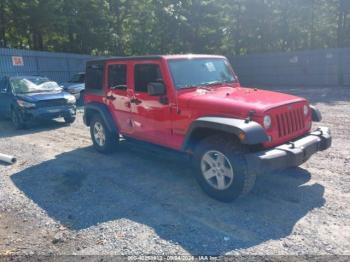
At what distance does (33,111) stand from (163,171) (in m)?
6.32

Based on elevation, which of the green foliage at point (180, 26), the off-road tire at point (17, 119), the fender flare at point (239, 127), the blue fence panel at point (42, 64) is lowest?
the off-road tire at point (17, 119)

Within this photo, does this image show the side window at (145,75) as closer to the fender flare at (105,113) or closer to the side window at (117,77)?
the side window at (117,77)

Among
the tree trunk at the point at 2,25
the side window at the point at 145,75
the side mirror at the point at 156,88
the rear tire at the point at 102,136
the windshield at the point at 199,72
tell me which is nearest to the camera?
the side mirror at the point at 156,88

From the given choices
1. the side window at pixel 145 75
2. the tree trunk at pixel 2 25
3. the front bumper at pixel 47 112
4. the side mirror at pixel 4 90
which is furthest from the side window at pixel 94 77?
the tree trunk at pixel 2 25

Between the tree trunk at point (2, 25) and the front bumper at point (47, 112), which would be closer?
the front bumper at point (47, 112)

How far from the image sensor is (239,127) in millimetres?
4113

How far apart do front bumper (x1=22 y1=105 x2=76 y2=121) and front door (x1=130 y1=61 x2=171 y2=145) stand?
214 inches

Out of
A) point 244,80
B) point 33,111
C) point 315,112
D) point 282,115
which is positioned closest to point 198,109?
point 282,115

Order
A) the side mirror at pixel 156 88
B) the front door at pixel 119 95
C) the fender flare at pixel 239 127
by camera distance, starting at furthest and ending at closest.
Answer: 1. the front door at pixel 119 95
2. the side mirror at pixel 156 88
3. the fender flare at pixel 239 127

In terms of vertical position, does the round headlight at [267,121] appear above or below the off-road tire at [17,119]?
above

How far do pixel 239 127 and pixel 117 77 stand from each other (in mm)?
3316

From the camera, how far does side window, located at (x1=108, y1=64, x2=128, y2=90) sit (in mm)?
6398

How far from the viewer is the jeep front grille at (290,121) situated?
14.9ft

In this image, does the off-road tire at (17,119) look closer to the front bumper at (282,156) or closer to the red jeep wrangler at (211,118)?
the red jeep wrangler at (211,118)
